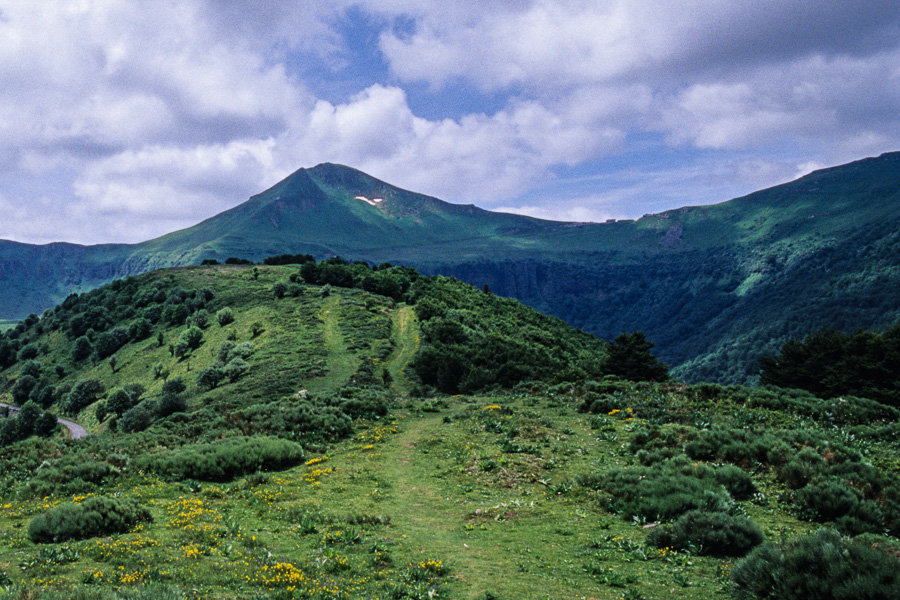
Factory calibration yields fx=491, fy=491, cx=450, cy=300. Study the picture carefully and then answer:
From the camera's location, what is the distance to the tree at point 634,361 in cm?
5059

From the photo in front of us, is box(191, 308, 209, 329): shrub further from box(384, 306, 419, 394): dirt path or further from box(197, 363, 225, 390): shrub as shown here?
box(384, 306, 419, 394): dirt path

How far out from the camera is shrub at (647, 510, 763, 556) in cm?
1028

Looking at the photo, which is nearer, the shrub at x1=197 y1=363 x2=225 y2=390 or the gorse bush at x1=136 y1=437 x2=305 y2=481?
the gorse bush at x1=136 y1=437 x2=305 y2=481

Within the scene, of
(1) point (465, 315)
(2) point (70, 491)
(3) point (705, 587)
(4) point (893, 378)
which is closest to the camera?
(3) point (705, 587)

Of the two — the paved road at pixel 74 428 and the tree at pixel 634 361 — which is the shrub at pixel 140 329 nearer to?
the paved road at pixel 74 428

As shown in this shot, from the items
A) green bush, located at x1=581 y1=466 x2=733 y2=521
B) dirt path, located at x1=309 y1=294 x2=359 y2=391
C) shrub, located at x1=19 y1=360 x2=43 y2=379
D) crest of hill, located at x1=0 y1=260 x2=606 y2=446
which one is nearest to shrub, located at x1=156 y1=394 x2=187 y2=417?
crest of hill, located at x1=0 y1=260 x2=606 y2=446

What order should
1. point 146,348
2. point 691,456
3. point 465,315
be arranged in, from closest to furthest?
point 691,456
point 465,315
point 146,348

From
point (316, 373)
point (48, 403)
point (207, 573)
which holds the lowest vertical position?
point (48, 403)

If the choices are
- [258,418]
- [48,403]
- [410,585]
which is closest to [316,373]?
[258,418]

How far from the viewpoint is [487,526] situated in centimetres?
1298

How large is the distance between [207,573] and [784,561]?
10046 mm

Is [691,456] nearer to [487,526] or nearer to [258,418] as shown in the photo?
[487,526]

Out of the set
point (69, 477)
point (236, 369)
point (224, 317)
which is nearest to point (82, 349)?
point (224, 317)

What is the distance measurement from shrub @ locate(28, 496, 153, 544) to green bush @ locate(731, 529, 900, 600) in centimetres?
1343
